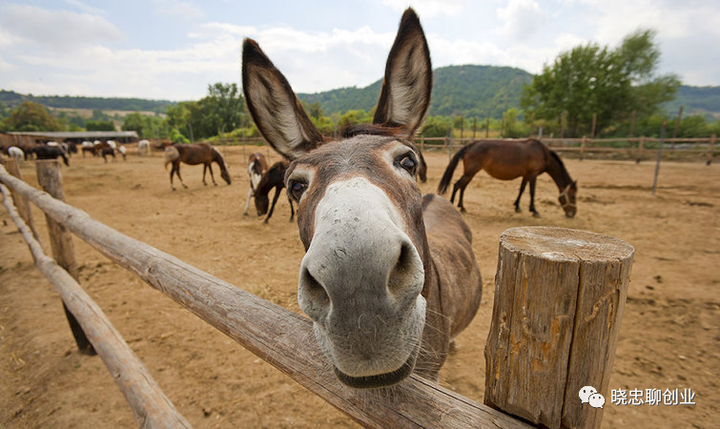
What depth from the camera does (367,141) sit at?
1.65 m

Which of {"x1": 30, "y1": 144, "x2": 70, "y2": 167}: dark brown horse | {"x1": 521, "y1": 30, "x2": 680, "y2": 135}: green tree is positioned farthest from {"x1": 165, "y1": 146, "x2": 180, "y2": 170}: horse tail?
{"x1": 521, "y1": 30, "x2": 680, "y2": 135}: green tree

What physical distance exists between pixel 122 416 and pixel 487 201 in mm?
10983

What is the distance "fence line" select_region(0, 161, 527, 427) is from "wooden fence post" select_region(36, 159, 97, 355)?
2.33 metres

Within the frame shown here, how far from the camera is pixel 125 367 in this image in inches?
91.0

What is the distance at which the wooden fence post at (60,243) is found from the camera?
3670 millimetres

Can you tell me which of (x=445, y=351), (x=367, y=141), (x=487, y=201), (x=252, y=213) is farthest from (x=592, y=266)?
(x=487, y=201)

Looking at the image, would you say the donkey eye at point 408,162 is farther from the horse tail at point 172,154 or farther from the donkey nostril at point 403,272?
the horse tail at point 172,154

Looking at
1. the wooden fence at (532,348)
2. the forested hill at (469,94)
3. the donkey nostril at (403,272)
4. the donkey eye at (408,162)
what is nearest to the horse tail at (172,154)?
the donkey eye at (408,162)

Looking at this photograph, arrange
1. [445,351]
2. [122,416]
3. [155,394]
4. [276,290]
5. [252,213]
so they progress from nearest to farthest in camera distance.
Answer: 1. [155,394]
2. [445,351]
3. [122,416]
4. [276,290]
5. [252,213]

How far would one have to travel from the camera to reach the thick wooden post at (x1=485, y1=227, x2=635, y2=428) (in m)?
0.79

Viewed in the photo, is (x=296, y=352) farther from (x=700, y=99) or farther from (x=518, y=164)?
(x=700, y=99)

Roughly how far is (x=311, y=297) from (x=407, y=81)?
5.65 ft

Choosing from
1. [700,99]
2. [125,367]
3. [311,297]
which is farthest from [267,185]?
[700,99]

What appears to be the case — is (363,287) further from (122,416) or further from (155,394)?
(122,416)
